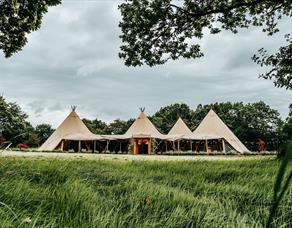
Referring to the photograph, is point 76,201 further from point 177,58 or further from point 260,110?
point 260,110

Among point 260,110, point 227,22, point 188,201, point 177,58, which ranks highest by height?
point 260,110

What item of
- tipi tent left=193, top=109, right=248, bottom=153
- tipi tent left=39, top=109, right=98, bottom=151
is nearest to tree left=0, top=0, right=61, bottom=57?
tipi tent left=39, top=109, right=98, bottom=151

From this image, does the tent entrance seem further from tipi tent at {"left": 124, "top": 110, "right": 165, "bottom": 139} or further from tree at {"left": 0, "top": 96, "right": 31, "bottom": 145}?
tree at {"left": 0, "top": 96, "right": 31, "bottom": 145}

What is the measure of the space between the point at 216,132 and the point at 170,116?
36.8 m

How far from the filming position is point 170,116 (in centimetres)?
7719

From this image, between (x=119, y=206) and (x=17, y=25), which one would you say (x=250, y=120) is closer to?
(x=17, y=25)

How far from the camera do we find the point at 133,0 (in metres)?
12.7

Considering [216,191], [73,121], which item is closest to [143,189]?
[216,191]

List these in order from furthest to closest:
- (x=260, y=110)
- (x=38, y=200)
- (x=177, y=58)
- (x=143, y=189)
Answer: (x=260, y=110), (x=177, y=58), (x=143, y=189), (x=38, y=200)

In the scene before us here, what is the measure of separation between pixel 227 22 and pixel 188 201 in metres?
10.2

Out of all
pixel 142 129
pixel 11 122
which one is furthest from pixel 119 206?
pixel 142 129

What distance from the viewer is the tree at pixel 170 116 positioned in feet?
240

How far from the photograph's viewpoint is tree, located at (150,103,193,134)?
240ft

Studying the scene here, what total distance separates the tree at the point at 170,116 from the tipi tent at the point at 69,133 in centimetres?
3124
